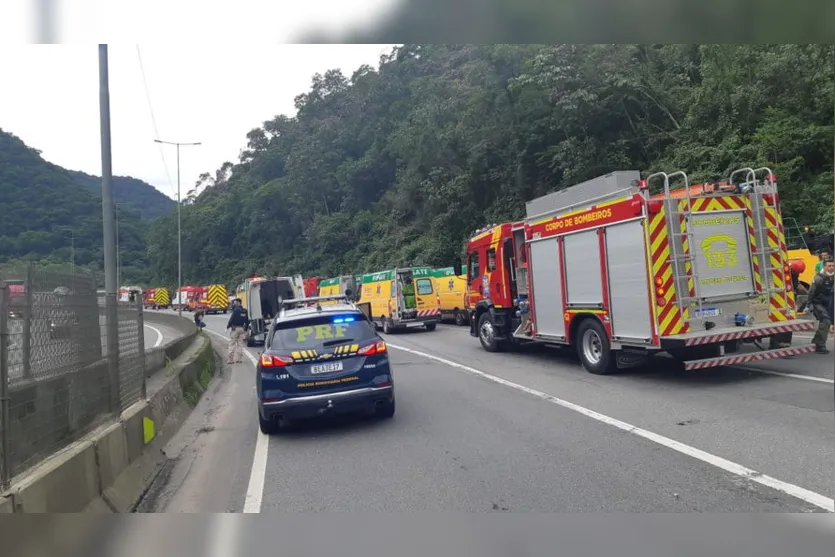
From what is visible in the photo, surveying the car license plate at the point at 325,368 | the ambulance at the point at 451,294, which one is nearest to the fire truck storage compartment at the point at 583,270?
the car license plate at the point at 325,368

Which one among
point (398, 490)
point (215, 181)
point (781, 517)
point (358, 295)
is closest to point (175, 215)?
point (358, 295)

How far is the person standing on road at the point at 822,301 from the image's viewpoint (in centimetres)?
1104

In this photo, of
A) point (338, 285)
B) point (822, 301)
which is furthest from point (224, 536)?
point (338, 285)

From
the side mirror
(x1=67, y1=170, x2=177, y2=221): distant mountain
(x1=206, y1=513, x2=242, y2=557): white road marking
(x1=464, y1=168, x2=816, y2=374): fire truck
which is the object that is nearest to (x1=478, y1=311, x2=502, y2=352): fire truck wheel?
the side mirror

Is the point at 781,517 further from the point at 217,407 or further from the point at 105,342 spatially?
the point at 217,407

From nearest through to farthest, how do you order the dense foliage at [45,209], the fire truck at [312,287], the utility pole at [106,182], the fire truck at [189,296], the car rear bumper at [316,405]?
1. the car rear bumper at [316,405]
2. the utility pole at [106,182]
3. the dense foliage at [45,209]
4. the fire truck at [312,287]
5. the fire truck at [189,296]

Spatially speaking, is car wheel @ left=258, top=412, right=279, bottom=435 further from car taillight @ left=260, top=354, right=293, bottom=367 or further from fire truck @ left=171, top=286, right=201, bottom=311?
fire truck @ left=171, top=286, right=201, bottom=311

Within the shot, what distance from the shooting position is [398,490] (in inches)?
226

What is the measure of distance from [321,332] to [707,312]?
222 inches

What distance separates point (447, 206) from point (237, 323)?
2539 centimetres

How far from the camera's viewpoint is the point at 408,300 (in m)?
24.5

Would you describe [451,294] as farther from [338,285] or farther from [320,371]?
[320,371]

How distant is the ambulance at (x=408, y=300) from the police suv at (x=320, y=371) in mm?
15244

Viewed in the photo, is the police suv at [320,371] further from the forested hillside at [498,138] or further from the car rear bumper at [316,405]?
the forested hillside at [498,138]
